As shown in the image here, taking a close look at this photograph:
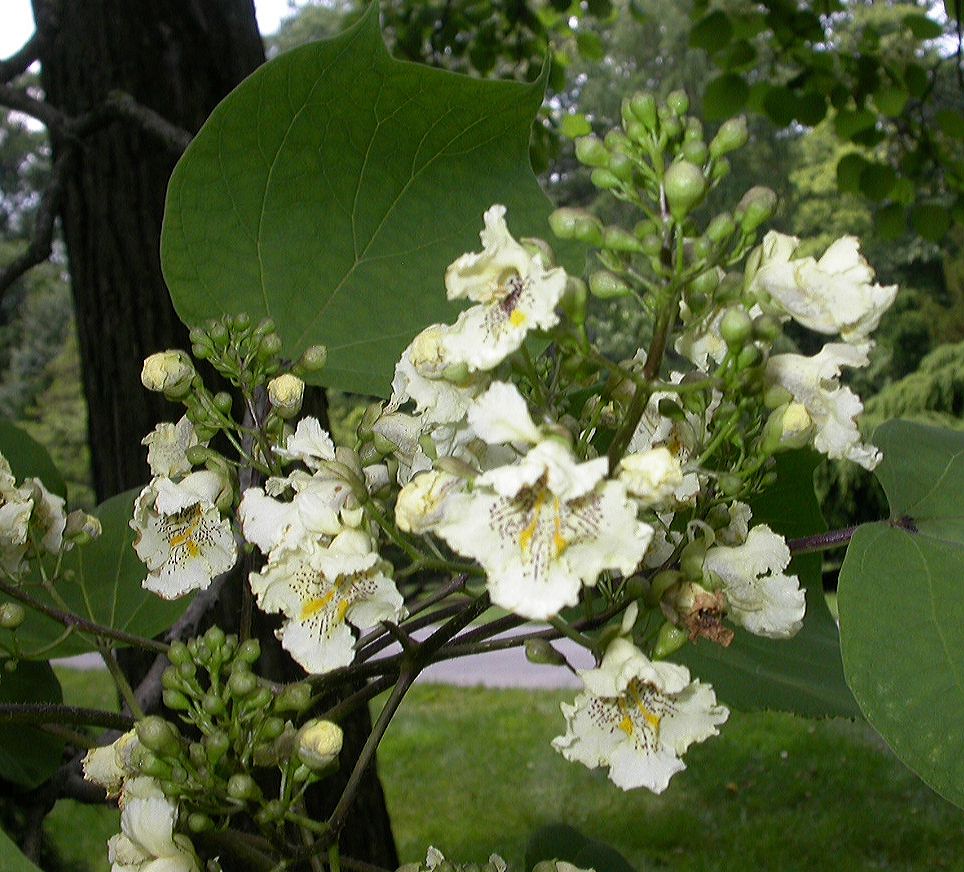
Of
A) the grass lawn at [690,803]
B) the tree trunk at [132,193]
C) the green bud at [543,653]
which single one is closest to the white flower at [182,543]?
the green bud at [543,653]

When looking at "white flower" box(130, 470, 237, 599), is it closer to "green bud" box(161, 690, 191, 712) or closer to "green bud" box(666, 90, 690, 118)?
"green bud" box(161, 690, 191, 712)

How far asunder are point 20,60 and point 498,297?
1.49 metres

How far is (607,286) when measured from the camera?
2.05 ft

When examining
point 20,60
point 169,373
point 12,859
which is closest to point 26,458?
point 169,373

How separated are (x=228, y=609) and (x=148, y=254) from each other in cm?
66

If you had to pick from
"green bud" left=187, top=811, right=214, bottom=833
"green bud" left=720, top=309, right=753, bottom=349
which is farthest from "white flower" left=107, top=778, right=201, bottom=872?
"green bud" left=720, top=309, right=753, bottom=349

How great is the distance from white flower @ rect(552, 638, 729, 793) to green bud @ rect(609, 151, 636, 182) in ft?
0.93

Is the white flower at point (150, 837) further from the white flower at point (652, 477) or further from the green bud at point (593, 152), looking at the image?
the green bud at point (593, 152)

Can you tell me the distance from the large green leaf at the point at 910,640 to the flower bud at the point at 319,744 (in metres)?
0.31

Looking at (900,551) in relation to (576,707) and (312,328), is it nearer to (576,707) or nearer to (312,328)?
(576,707)

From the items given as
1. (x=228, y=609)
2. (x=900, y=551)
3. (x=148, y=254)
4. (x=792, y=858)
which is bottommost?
(x=792, y=858)

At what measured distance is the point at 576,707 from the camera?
0.66m

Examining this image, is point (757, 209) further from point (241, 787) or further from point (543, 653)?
point (241, 787)

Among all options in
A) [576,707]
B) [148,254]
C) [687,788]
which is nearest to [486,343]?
[576,707]
